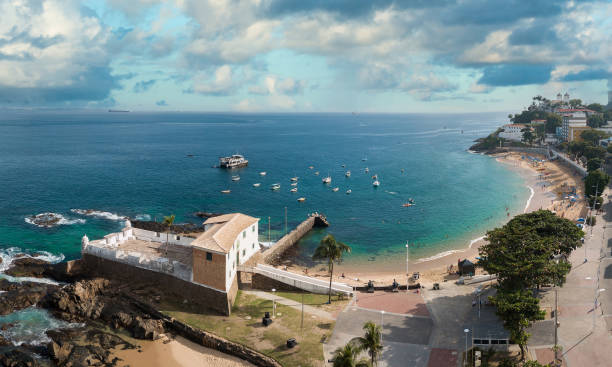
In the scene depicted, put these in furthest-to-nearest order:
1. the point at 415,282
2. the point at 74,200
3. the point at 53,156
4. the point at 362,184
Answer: the point at 53,156
the point at 362,184
the point at 74,200
the point at 415,282

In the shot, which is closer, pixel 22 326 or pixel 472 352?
pixel 472 352

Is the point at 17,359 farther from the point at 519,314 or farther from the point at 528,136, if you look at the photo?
the point at 528,136

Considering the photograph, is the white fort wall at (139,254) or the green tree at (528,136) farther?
the green tree at (528,136)

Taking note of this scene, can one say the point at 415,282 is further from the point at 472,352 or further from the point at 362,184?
the point at 362,184

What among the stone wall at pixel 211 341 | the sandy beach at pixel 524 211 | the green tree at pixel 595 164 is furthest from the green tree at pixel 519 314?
the green tree at pixel 595 164

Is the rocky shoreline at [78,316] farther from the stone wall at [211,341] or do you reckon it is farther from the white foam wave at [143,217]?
the white foam wave at [143,217]

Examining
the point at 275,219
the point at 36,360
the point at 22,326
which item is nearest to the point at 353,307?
the point at 36,360

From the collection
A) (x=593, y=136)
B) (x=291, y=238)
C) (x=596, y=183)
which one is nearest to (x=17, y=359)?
(x=291, y=238)
